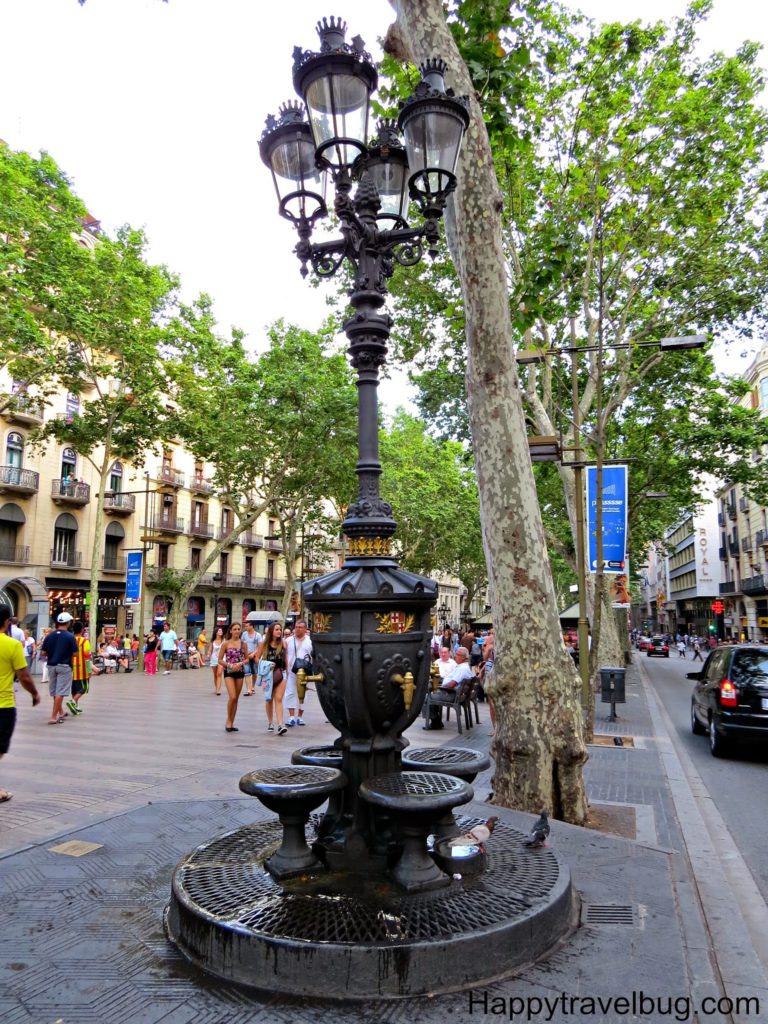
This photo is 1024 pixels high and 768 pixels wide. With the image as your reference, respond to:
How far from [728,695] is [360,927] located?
8.22 metres

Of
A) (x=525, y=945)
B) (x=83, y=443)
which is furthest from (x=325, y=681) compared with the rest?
(x=83, y=443)

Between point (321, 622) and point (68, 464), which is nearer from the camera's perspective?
point (321, 622)

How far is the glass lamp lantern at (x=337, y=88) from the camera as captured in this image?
4332mm

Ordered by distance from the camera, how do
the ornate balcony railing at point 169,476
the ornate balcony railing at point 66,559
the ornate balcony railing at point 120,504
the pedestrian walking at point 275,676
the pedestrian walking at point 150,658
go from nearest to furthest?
the pedestrian walking at point 275,676
the pedestrian walking at point 150,658
the ornate balcony railing at point 66,559
the ornate balcony railing at point 120,504
the ornate balcony railing at point 169,476

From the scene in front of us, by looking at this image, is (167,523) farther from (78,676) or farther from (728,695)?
(728,695)

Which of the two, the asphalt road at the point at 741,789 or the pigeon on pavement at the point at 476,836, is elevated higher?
the pigeon on pavement at the point at 476,836

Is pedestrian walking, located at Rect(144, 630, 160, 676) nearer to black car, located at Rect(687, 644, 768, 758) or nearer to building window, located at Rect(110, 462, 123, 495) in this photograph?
building window, located at Rect(110, 462, 123, 495)

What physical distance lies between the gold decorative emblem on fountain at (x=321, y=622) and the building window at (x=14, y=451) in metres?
30.8

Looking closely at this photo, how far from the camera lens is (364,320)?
4.23 m

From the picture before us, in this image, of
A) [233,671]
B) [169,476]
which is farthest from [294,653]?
[169,476]

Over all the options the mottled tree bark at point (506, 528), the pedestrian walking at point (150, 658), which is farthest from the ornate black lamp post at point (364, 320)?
the pedestrian walking at point (150, 658)

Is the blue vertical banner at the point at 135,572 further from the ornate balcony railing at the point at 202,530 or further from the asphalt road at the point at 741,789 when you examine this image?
the asphalt road at the point at 741,789

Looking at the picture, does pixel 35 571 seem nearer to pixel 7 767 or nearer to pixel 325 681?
pixel 7 767

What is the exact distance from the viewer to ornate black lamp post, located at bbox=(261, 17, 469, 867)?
146 inches
